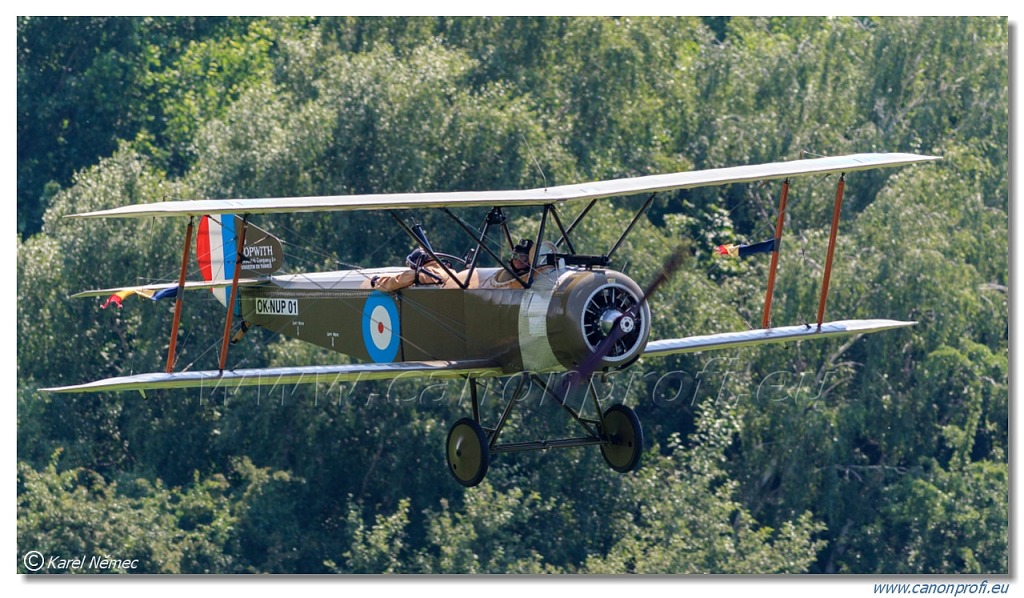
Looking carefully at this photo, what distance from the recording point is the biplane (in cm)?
1484

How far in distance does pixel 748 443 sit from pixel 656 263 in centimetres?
404

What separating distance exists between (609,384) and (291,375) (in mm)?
14148

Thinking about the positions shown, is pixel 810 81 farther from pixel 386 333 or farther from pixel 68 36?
pixel 386 333

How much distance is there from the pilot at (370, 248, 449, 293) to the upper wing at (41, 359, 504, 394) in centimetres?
68

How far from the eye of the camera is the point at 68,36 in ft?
147

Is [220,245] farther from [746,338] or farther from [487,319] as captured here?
[746,338]

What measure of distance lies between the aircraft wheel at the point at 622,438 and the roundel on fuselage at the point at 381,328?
193 cm

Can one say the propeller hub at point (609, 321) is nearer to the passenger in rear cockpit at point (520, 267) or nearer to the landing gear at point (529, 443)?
the passenger in rear cockpit at point (520, 267)

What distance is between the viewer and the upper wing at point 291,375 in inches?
565
